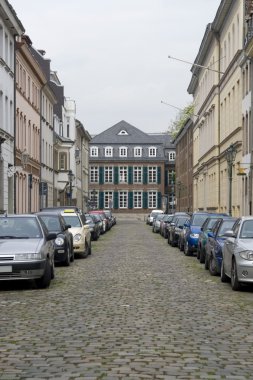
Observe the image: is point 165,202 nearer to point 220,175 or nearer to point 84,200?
point 84,200

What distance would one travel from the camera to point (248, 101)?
45375mm

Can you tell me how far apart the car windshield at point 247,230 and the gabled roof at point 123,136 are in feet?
385

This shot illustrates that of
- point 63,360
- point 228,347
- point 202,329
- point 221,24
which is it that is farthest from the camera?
point 221,24

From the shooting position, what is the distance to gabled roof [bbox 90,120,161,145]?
135125 mm

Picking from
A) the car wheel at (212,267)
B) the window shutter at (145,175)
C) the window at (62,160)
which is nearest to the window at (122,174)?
the window shutter at (145,175)

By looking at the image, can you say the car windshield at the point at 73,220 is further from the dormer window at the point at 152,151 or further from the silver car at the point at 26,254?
the dormer window at the point at 152,151

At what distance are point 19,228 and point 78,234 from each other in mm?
8877

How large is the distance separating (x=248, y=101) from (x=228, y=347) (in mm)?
37567

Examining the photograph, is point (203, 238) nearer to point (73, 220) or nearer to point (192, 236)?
point (192, 236)

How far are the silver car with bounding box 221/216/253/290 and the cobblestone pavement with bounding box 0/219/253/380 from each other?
0.30 meters

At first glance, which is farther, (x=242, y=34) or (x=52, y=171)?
→ (x=52, y=171)

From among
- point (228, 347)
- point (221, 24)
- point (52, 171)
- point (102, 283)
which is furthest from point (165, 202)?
point (228, 347)

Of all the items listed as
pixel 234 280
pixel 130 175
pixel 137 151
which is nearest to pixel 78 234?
pixel 234 280

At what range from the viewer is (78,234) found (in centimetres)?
2559
